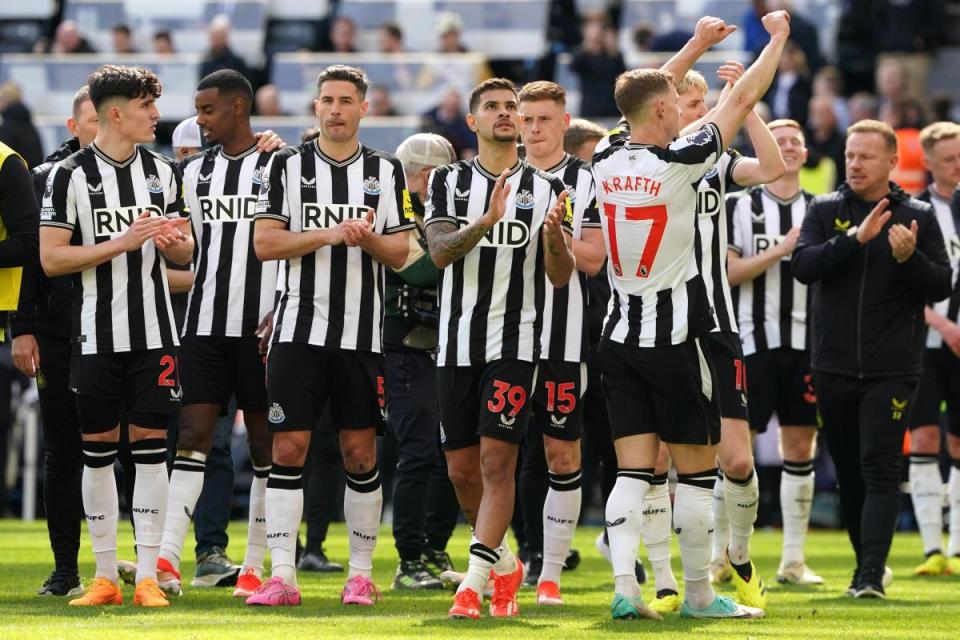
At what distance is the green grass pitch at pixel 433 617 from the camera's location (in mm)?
6543

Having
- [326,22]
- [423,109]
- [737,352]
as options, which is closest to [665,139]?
[737,352]

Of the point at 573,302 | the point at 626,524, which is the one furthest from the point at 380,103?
the point at 626,524

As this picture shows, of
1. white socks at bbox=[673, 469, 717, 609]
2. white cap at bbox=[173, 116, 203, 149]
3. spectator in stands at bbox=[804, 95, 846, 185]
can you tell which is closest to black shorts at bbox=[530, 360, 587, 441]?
white socks at bbox=[673, 469, 717, 609]

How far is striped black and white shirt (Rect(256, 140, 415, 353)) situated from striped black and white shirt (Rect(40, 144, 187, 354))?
525mm

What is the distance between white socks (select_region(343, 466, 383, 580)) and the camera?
25.3 ft

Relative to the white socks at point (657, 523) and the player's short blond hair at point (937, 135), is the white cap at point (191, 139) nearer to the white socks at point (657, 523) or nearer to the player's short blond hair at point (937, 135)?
the white socks at point (657, 523)

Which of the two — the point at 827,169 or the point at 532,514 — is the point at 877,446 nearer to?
the point at 532,514

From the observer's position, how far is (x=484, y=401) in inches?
291

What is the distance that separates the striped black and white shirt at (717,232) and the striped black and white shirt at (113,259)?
2377 millimetres

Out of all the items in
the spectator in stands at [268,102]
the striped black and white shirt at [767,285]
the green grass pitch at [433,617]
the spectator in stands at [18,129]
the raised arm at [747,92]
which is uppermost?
the spectator in stands at [268,102]

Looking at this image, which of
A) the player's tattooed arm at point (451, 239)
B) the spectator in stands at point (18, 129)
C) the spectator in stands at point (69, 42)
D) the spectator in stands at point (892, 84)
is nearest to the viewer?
the player's tattooed arm at point (451, 239)

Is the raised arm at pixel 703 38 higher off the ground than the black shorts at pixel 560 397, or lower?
higher

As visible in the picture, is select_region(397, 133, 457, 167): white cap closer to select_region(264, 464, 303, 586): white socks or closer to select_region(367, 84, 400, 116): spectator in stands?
select_region(264, 464, 303, 586): white socks

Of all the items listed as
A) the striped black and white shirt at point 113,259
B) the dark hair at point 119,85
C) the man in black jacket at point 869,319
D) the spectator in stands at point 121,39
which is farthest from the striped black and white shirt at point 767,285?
the spectator in stands at point 121,39
